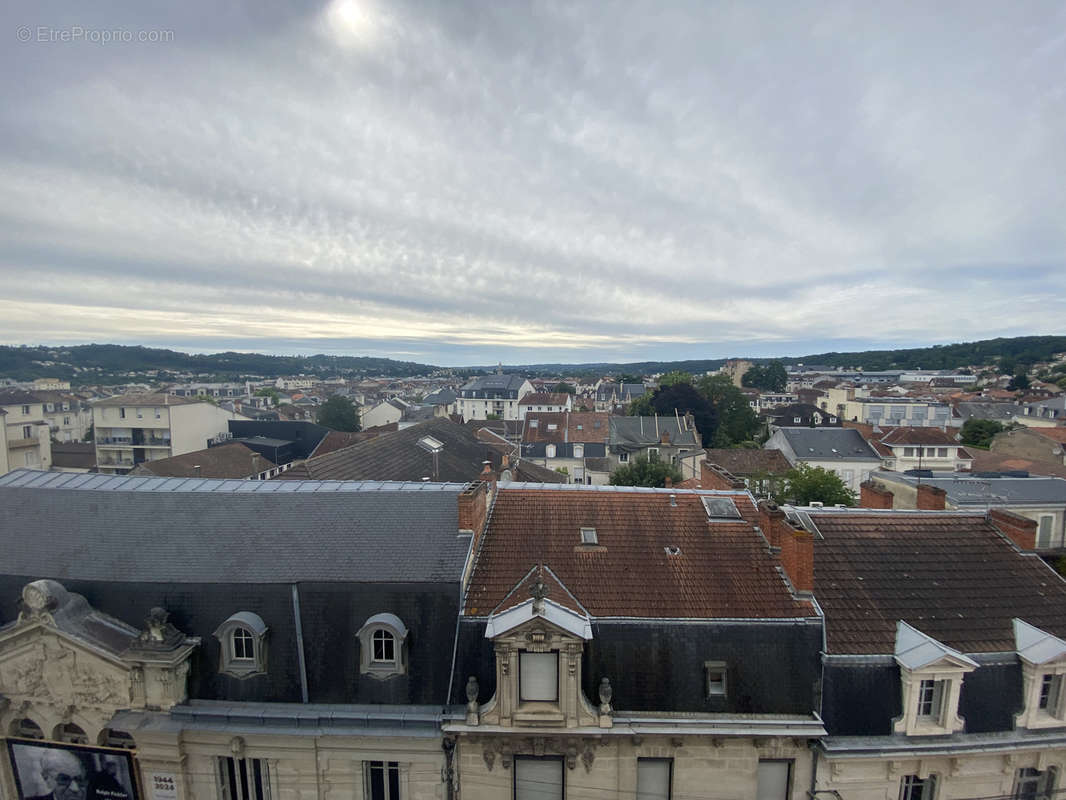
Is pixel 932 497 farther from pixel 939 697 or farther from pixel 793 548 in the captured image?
pixel 793 548

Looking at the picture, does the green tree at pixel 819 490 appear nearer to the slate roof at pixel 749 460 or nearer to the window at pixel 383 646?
the slate roof at pixel 749 460

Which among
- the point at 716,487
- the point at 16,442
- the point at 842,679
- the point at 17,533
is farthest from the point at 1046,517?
the point at 16,442

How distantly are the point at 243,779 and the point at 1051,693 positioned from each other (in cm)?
2177

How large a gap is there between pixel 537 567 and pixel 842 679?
28.1 feet

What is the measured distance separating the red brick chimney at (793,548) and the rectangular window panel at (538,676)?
7.24 m

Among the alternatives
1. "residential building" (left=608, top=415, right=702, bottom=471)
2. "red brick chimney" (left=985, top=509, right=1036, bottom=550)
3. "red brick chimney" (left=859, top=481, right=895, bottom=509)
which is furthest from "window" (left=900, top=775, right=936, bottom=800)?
"residential building" (left=608, top=415, right=702, bottom=471)

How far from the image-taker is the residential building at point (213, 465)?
48.3 metres

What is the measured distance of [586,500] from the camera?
17750mm

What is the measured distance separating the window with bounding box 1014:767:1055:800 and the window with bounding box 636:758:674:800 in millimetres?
9420

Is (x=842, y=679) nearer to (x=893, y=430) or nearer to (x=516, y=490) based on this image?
(x=516, y=490)

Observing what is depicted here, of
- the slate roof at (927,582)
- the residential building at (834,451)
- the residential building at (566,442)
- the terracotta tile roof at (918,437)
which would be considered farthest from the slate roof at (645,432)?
the slate roof at (927,582)

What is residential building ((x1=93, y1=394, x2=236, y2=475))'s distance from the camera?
65.6 meters

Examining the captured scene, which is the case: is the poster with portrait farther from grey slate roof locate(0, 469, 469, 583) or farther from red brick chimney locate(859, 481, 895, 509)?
red brick chimney locate(859, 481, 895, 509)

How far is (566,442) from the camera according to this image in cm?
6800
